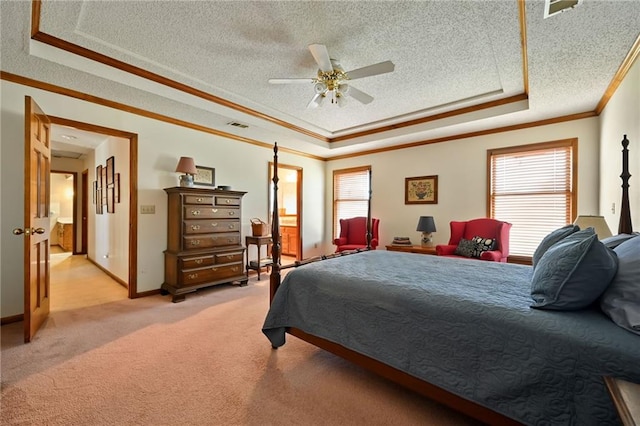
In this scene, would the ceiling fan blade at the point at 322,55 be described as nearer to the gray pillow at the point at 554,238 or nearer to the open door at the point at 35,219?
the gray pillow at the point at 554,238

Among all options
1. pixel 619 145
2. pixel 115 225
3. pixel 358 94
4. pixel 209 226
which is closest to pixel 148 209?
pixel 209 226

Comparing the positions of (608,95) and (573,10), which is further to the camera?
(608,95)

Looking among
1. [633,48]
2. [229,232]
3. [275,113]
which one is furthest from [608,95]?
[229,232]

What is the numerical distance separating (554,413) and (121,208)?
519 cm

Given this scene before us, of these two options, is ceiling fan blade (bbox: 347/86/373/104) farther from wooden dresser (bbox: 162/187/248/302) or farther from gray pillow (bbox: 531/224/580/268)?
wooden dresser (bbox: 162/187/248/302)

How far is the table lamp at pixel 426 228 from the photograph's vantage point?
4.79 metres

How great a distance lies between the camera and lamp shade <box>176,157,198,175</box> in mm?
3893

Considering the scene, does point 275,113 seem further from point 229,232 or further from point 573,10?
point 573,10

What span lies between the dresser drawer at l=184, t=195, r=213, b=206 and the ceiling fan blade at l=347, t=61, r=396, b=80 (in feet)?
8.35

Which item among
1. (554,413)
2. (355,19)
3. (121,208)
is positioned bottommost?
(554,413)

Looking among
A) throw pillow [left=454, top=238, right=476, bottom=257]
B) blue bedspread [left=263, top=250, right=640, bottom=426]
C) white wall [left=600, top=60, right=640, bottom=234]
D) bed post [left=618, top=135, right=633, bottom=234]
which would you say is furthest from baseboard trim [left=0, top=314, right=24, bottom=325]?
white wall [left=600, top=60, right=640, bottom=234]

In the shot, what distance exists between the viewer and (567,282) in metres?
1.34

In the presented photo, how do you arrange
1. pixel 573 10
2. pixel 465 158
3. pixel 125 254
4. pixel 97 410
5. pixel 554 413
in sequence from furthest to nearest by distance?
pixel 465 158, pixel 125 254, pixel 573 10, pixel 97 410, pixel 554 413

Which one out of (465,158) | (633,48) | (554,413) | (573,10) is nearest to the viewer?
(554,413)
